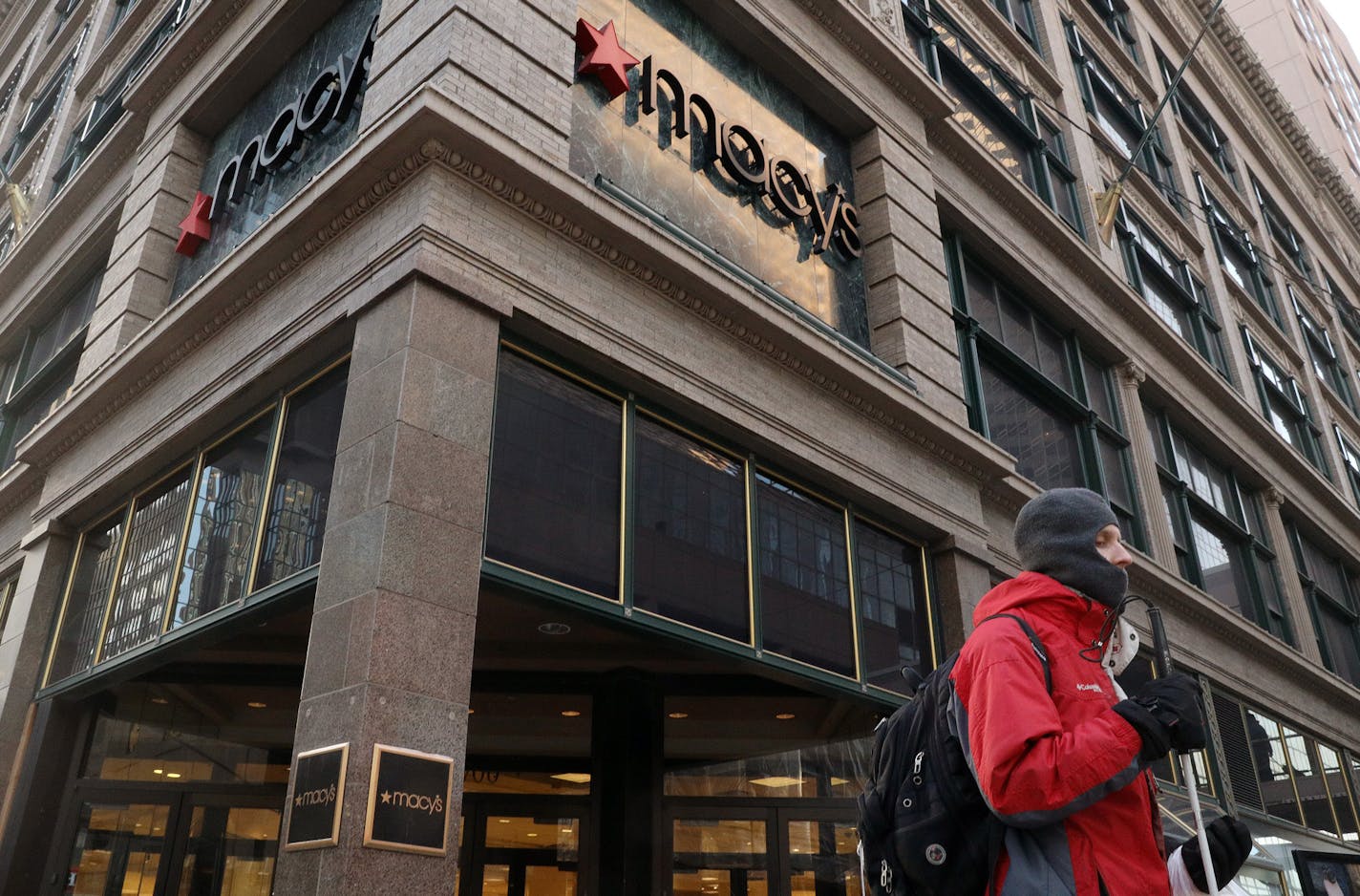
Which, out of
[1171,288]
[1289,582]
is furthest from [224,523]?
[1289,582]

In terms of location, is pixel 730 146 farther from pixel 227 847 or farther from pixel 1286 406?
pixel 1286 406

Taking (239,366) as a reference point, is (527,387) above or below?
below

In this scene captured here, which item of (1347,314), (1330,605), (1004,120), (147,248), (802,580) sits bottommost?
(802,580)

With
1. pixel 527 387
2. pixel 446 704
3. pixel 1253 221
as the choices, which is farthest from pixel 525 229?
pixel 1253 221

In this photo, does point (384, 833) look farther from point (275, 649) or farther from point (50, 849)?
point (50, 849)

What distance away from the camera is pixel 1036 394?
1644 cm

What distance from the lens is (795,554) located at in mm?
10664

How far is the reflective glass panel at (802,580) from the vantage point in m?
10.2

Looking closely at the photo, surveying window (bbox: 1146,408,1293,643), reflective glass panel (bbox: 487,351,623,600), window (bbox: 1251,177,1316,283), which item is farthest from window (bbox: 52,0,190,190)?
window (bbox: 1251,177,1316,283)

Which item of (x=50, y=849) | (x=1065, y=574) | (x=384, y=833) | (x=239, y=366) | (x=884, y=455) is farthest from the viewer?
(x=884, y=455)

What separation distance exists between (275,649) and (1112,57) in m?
22.7

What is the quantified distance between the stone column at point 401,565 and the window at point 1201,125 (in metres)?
26.2

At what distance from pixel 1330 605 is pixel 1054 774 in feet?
85.6

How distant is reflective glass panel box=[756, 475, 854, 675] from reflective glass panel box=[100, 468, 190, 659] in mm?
5712
